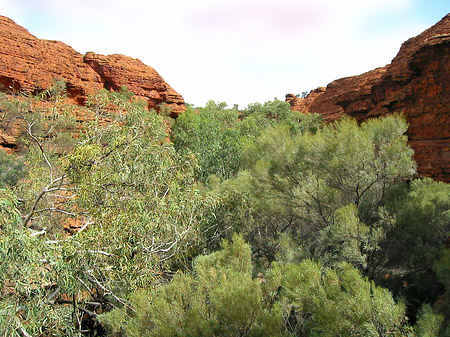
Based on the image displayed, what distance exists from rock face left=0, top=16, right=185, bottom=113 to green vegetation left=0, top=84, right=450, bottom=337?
16.2 meters

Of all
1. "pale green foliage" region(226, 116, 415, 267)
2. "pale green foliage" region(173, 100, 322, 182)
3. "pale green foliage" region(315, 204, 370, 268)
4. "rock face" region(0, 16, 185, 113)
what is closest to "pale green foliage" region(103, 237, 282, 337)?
"pale green foliage" region(315, 204, 370, 268)

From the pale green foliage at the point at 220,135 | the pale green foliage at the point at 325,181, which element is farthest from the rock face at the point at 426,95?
the pale green foliage at the point at 220,135

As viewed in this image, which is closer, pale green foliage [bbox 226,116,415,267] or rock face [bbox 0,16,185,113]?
pale green foliage [bbox 226,116,415,267]

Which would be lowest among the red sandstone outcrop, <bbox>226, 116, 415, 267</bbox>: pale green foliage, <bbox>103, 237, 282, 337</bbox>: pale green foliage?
<bbox>103, 237, 282, 337</bbox>: pale green foliage

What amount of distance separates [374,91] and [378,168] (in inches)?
391

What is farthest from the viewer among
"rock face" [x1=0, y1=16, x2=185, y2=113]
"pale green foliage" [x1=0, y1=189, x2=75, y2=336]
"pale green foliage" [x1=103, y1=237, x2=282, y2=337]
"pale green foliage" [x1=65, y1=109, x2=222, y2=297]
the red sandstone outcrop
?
the red sandstone outcrop

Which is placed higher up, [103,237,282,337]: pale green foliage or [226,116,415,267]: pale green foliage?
[226,116,415,267]: pale green foliage

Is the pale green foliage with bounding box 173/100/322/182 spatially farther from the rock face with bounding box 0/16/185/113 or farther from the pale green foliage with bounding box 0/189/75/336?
the pale green foliage with bounding box 0/189/75/336

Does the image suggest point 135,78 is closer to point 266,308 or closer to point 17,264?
point 266,308

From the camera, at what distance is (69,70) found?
26109 millimetres

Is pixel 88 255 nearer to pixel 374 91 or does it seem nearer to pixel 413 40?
pixel 413 40

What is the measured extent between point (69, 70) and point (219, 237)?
22.5 m

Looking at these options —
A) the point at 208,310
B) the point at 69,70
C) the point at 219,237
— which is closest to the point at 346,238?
the point at 208,310

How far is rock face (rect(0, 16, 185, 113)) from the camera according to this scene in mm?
22797
